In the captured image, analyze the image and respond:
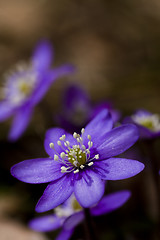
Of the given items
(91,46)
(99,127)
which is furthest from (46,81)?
(91,46)

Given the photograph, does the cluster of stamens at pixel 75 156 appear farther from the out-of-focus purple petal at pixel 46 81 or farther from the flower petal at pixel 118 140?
the out-of-focus purple petal at pixel 46 81

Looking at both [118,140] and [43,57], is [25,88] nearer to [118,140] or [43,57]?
[43,57]

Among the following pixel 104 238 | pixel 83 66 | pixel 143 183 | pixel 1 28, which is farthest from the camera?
pixel 1 28

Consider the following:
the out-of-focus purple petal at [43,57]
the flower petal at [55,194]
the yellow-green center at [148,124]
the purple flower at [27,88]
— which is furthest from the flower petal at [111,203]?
the out-of-focus purple petal at [43,57]

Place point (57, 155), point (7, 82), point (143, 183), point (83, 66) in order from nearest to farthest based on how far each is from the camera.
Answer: point (57, 155) < point (143, 183) < point (7, 82) < point (83, 66)

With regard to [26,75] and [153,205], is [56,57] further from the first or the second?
[153,205]

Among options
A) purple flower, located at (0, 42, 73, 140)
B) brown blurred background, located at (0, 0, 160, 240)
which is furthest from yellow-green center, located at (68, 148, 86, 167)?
brown blurred background, located at (0, 0, 160, 240)

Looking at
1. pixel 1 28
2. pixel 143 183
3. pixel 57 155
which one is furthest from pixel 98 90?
pixel 57 155
